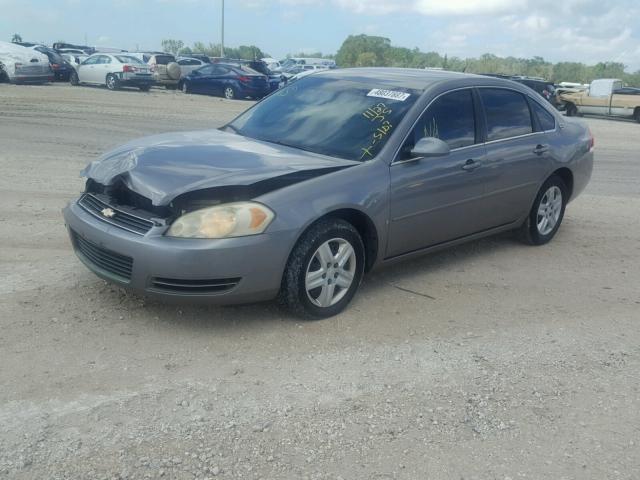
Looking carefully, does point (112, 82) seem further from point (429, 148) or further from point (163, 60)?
point (429, 148)

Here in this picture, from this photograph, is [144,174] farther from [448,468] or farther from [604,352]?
[604,352]

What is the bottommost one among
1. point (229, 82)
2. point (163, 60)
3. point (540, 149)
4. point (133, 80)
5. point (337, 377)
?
point (337, 377)

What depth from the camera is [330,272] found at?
4.54 m

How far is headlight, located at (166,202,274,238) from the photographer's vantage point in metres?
4.03

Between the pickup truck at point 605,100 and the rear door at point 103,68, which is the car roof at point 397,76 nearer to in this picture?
the rear door at point 103,68

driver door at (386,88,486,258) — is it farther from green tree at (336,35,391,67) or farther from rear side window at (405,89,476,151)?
green tree at (336,35,391,67)

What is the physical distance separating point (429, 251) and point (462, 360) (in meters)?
1.43

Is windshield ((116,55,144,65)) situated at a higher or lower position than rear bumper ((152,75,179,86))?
higher

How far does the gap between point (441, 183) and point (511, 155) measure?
1.07 m

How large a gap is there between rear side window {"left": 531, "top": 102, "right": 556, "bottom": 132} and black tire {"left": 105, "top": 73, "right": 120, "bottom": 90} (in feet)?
72.9

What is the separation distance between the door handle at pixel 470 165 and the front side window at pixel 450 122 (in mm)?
143

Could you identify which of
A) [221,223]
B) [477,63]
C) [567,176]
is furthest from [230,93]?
[477,63]

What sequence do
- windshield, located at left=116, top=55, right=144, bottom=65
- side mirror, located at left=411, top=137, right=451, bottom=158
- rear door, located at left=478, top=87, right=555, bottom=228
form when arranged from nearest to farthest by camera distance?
1. side mirror, located at left=411, top=137, right=451, bottom=158
2. rear door, located at left=478, top=87, right=555, bottom=228
3. windshield, located at left=116, top=55, right=144, bottom=65

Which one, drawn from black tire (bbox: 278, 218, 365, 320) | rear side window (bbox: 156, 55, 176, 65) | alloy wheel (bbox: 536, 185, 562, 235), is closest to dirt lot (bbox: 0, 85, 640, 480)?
black tire (bbox: 278, 218, 365, 320)
